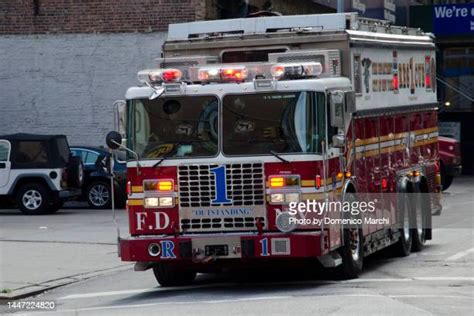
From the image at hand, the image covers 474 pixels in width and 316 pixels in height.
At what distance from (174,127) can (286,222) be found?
5.85 feet

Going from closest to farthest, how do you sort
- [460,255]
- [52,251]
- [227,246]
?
[227,246] → [460,255] → [52,251]

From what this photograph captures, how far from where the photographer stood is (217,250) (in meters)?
13.6

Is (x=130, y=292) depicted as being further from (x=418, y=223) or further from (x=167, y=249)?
(x=418, y=223)

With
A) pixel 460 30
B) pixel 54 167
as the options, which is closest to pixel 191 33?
pixel 54 167

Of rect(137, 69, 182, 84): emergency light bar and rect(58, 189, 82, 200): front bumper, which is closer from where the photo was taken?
rect(137, 69, 182, 84): emergency light bar

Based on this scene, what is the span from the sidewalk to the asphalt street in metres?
0.22

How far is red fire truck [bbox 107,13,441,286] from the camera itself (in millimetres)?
13539

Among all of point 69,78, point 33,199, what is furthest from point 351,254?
point 69,78

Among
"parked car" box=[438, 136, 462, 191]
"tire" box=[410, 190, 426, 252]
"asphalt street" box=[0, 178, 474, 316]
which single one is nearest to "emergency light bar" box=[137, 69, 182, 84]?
"asphalt street" box=[0, 178, 474, 316]

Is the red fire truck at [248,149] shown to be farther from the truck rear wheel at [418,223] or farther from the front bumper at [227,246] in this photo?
the truck rear wheel at [418,223]

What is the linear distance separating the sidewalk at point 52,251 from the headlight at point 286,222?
374 centimetres

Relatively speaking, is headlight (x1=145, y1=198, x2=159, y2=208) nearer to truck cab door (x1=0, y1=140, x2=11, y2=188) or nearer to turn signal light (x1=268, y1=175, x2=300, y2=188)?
turn signal light (x1=268, y1=175, x2=300, y2=188)

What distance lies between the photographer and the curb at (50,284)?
14.9 meters

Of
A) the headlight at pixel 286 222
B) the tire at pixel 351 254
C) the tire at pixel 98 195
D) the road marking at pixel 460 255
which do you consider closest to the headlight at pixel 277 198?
the headlight at pixel 286 222
